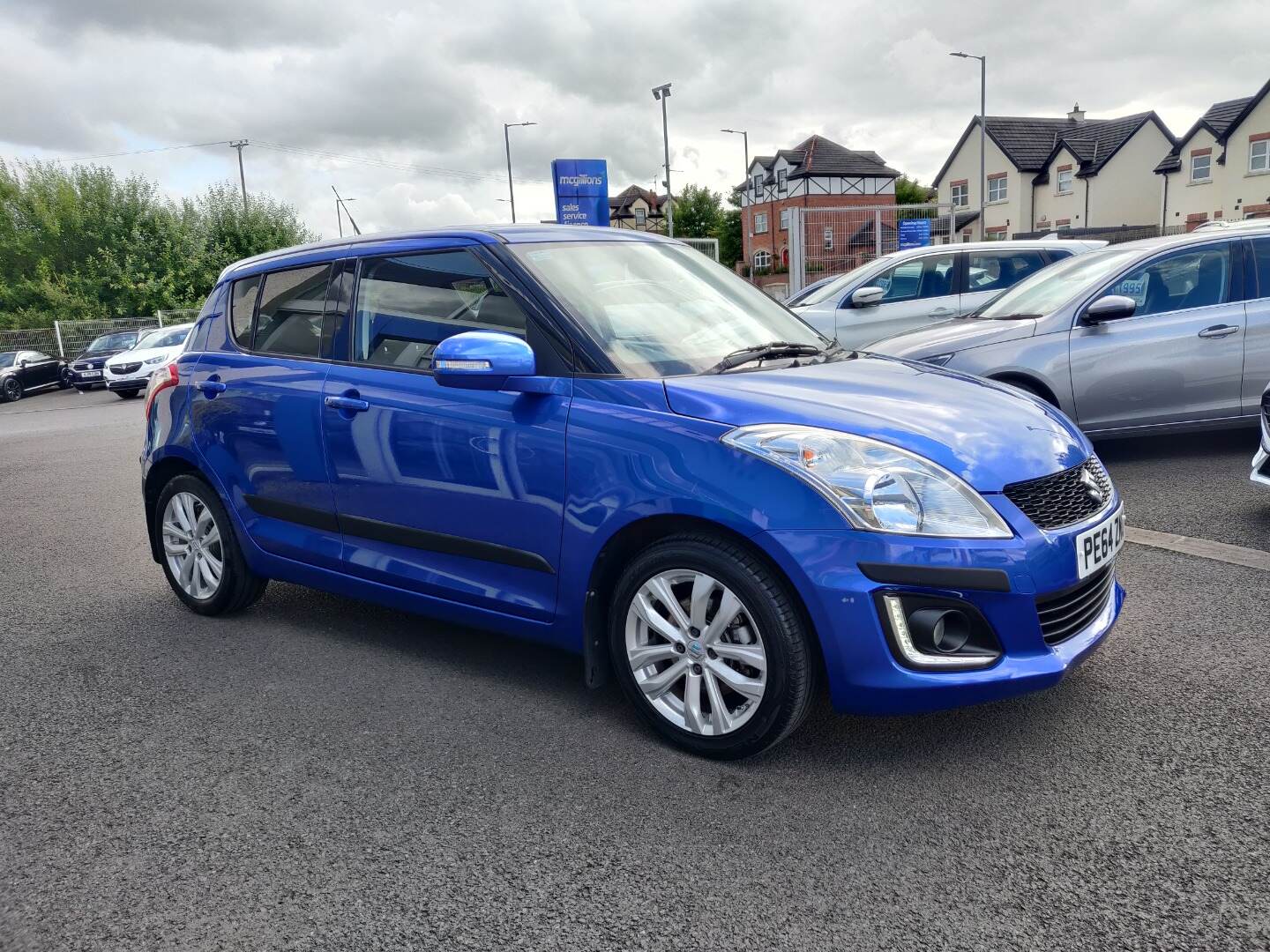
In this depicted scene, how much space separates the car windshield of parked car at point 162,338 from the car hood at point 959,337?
21.2m

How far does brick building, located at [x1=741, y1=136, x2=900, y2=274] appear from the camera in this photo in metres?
65.0

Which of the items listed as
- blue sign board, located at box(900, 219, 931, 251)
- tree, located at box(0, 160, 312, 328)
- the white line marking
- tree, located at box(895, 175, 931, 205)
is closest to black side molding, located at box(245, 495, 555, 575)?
the white line marking

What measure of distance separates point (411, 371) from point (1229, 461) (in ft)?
19.5

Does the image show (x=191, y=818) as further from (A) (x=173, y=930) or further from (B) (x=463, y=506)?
(B) (x=463, y=506)

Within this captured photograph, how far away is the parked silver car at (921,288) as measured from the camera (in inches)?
408

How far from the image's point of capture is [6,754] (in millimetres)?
3541

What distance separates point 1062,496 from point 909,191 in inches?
3271

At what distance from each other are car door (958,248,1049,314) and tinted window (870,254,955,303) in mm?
179

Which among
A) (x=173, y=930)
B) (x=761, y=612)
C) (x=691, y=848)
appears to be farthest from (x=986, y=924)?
(x=173, y=930)

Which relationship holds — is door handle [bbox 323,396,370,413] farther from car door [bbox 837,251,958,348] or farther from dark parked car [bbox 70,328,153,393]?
dark parked car [bbox 70,328,153,393]

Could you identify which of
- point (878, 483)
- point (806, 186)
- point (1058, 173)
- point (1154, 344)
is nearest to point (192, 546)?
point (878, 483)

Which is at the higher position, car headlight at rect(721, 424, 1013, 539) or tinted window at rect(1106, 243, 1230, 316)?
tinted window at rect(1106, 243, 1230, 316)

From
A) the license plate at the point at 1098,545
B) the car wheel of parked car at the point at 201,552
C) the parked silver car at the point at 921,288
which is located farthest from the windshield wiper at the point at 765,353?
the parked silver car at the point at 921,288

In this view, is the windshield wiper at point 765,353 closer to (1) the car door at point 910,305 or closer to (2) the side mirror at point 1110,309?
(2) the side mirror at point 1110,309
